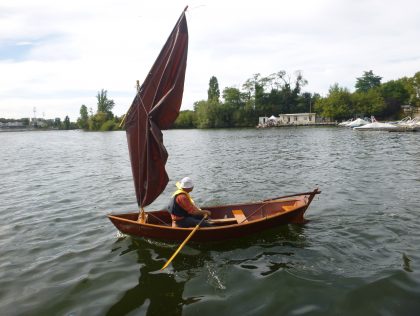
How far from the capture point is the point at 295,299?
8.26m

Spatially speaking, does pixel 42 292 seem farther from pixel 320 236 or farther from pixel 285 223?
pixel 320 236

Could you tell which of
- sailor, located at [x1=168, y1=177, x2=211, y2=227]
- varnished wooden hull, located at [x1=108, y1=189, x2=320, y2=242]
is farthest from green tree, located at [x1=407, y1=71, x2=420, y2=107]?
sailor, located at [x1=168, y1=177, x2=211, y2=227]

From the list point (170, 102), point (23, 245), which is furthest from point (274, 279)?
point (23, 245)

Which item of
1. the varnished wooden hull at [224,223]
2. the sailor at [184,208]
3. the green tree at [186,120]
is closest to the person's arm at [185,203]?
the sailor at [184,208]

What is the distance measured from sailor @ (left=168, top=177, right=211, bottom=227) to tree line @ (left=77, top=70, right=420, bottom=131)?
98.4m

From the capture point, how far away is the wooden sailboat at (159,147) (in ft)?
35.2

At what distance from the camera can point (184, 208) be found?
11000mm

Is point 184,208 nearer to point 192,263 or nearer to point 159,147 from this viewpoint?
point 192,263

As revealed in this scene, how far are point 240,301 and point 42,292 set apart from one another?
519 cm

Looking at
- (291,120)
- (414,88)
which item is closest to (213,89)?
(291,120)

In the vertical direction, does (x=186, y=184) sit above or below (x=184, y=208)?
above

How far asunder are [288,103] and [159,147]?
11420 cm

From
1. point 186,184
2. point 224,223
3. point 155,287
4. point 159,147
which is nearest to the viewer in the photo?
point 155,287

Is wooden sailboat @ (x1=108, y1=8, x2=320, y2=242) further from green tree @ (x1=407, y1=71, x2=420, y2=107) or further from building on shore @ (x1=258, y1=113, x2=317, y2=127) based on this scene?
building on shore @ (x1=258, y1=113, x2=317, y2=127)
